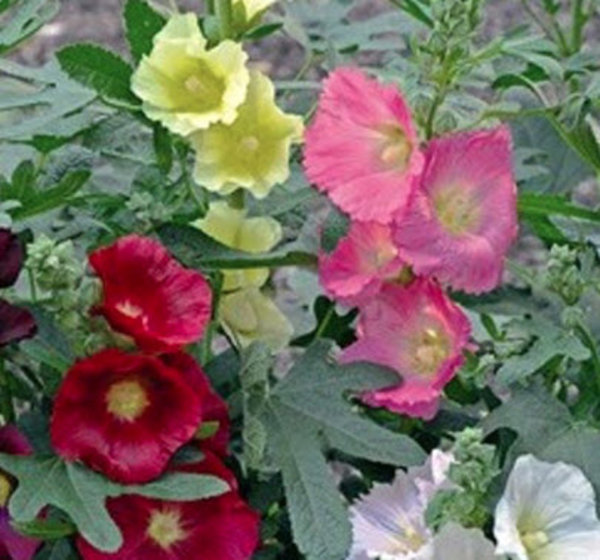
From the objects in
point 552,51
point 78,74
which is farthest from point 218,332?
point 552,51

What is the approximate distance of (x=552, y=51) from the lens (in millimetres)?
1653

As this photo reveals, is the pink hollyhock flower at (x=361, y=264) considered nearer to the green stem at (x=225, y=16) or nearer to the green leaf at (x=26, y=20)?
the green stem at (x=225, y=16)

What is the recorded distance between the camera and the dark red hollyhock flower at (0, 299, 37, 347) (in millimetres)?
1400


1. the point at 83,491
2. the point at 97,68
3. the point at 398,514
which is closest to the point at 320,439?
the point at 398,514

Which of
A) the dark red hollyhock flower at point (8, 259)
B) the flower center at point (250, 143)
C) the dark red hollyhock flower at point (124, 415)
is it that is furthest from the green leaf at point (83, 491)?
the flower center at point (250, 143)

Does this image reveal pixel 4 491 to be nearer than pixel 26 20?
Yes

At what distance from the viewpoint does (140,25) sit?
4.81 ft

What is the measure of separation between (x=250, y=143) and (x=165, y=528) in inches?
9.9

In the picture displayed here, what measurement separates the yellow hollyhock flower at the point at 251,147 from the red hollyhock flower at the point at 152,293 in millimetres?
72

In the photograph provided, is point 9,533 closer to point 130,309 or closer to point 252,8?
point 130,309

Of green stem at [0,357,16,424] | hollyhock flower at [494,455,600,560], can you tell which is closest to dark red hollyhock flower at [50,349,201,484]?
green stem at [0,357,16,424]

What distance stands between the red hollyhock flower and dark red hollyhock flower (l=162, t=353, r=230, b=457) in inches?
0.9

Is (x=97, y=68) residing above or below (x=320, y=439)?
above

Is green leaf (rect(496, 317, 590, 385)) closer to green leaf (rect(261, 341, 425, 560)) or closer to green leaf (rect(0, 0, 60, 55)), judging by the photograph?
green leaf (rect(261, 341, 425, 560))
